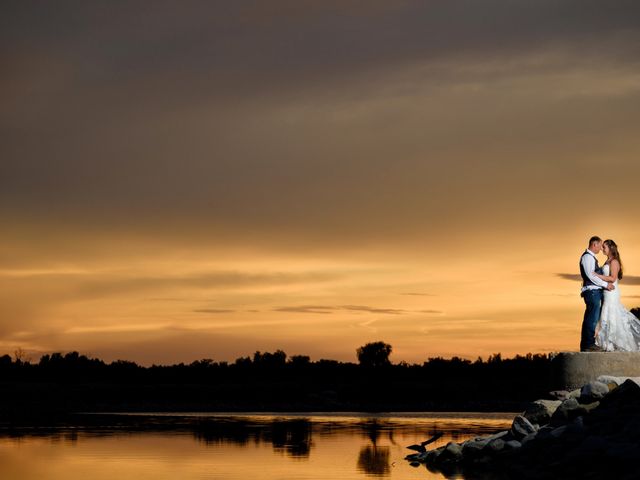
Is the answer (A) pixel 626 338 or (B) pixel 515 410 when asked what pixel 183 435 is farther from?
(B) pixel 515 410

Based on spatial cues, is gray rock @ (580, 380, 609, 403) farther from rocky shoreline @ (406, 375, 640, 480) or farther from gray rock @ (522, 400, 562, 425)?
gray rock @ (522, 400, 562, 425)

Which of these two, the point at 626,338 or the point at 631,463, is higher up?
the point at 626,338

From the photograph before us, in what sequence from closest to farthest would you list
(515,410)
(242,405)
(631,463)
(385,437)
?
(631,463), (385,437), (515,410), (242,405)

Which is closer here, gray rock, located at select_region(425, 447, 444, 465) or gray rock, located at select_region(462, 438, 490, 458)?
gray rock, located at select_region(462, 438, 490, 458)

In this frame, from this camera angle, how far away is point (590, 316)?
31125 mm

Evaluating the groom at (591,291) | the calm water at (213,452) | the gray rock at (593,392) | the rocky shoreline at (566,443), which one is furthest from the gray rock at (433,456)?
the gray rock at (593,392)

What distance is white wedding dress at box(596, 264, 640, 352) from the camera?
102 ft

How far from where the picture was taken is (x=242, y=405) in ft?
348

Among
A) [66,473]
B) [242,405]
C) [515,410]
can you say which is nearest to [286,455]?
[66,473]

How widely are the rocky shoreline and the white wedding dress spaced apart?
162 centimetres

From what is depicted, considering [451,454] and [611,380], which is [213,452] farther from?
[611,380]

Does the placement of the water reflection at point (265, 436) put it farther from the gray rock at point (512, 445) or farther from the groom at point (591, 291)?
the groom at point (591, 291)

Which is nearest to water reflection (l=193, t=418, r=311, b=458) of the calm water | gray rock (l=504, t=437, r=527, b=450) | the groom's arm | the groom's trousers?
the calm water

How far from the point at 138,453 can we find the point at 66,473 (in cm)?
714
